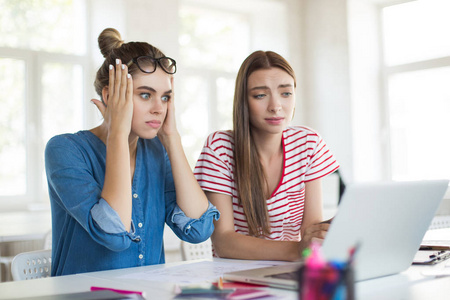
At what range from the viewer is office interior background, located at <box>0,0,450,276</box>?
4102 millimetres

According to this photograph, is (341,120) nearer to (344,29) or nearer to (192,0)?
(344,29)

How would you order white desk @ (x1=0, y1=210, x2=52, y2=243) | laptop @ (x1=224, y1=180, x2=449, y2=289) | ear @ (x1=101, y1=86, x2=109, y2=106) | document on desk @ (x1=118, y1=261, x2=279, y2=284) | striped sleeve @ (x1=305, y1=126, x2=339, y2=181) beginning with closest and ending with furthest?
laptop @ (x1=224, y1=180, x2=449, y2=289)
document on desk @ (x1=118, y1=261, x2=279, y2=284)
ear @ (x1=101, y1=86, x2=109, y2=106)
striped sleeve @ (x1=305, y1=126, x2=339, y2=181)
white desk @ (x1=0, y1=210, x2=52, y2=243)

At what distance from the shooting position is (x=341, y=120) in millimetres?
4980

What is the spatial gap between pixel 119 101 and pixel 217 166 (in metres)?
0.38

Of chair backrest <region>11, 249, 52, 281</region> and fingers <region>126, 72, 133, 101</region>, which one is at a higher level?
fingers <region>126, 72, 133, 101</region>

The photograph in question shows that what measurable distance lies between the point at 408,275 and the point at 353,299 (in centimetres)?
72

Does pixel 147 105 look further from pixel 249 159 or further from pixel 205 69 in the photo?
pixel 205 69

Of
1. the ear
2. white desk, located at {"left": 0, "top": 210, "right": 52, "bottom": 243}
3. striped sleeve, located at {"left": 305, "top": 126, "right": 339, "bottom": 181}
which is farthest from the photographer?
white desk, located at {"left": 0, "top": 210, "right": 52, "bottom": 243}

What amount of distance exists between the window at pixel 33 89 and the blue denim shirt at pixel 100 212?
2468 mm

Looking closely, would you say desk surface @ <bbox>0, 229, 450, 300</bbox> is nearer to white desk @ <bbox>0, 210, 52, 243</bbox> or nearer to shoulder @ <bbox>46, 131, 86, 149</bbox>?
shoulder @ <bbox>46, 131, 86, 149</bbox>

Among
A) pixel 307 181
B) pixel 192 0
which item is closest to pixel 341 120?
pixel 192 0

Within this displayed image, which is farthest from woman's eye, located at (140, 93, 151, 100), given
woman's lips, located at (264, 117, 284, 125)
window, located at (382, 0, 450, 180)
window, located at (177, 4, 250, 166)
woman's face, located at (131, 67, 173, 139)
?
window, located at (382, 0, 450, 180)

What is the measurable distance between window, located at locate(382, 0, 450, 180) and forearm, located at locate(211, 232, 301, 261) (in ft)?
11.8

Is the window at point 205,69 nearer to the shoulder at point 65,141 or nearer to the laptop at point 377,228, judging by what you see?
the shoulder at point 65,141
